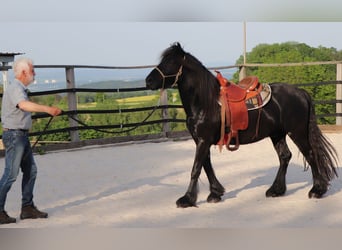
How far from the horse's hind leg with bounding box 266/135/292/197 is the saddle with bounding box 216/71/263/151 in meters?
0.58

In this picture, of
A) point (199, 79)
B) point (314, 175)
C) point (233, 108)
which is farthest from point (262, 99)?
point (314, 175)

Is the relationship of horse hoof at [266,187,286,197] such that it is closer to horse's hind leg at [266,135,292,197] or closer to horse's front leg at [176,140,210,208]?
horse's hind leg at [266,135,292,197]

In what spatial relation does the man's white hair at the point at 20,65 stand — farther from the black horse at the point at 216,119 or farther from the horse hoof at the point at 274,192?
the horse hoof at the point at 274,192

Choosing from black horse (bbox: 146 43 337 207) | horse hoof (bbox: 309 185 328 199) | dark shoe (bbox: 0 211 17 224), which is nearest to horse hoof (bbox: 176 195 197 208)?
black horse (bbox: 146 43 337 207)

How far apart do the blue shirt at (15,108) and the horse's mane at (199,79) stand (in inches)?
A: 53.1

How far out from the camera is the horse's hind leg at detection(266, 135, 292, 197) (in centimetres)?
490

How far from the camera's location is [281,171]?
4980 mm

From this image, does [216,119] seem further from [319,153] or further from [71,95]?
[71,95]

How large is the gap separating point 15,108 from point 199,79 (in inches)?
65.6

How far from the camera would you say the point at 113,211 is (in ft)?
14.7

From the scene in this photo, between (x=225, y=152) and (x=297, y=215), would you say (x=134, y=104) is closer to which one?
(x=225, y=152)

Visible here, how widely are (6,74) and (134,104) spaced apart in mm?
3118

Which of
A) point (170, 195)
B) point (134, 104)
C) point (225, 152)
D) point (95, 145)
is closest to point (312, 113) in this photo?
point (170, 195)

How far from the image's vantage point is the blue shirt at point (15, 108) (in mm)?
3891
